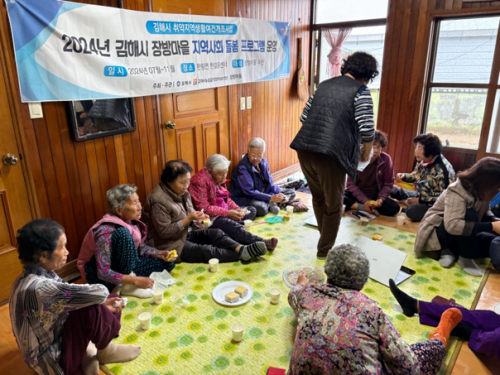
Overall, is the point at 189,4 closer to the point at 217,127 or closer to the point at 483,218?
the point at 217,127

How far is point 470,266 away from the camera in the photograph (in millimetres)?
2680

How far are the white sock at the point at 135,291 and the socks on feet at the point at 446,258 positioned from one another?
6.92 ft

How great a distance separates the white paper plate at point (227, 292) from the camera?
232cm

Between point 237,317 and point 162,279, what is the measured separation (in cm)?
65

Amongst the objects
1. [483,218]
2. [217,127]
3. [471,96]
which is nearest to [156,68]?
[217,127]

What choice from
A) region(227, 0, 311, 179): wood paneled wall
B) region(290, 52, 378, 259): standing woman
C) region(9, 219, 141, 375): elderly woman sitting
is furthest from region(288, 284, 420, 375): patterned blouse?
region(227, 0, 311, 179): wood paneled wall

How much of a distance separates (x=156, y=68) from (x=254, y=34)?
4.62 feet

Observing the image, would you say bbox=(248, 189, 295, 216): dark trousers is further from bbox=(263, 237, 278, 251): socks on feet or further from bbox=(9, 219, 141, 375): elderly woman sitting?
bbox=(9, 219, 141, 375): elderly woman sitting

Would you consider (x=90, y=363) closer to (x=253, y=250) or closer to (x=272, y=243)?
(x=253, y=250)

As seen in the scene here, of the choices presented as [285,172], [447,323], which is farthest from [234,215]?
[285,172]

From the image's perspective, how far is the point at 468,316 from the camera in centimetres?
202

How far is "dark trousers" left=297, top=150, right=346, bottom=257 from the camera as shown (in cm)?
257

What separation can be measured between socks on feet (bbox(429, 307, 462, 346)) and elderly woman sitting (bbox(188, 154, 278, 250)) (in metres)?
1.30

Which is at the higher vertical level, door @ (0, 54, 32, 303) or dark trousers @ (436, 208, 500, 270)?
door @ (0, 54, 32, 303)
